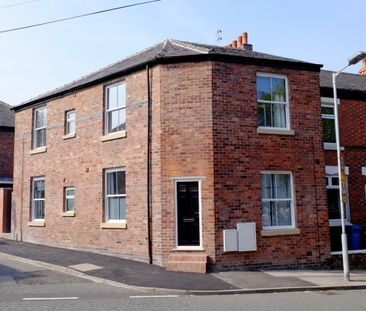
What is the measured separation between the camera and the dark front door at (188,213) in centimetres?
1277

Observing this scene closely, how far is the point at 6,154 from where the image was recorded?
26641 millimetres

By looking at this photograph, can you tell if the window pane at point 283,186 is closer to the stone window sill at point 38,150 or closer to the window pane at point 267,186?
the window pane at point 267,186

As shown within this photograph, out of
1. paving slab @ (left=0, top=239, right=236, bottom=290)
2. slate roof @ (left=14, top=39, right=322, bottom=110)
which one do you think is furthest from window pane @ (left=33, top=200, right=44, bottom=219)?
slate roof @ (left=14, top=39, right=322, bottom=110)

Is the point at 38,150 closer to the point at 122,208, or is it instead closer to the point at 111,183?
the point at 111,183

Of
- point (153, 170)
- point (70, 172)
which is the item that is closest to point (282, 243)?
point (153, 170)

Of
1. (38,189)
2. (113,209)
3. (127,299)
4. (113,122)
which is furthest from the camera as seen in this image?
(38,189)

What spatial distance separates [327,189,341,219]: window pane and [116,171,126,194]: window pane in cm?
780

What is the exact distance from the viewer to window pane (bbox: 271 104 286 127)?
46.2ft

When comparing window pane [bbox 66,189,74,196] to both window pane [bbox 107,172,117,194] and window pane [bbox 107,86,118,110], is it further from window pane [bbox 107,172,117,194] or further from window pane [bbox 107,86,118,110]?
window pane [bbox 107,86,118,110]

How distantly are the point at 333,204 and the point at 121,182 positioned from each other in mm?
8161

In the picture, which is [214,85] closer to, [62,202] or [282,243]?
[282,243]

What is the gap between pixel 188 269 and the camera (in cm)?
1223

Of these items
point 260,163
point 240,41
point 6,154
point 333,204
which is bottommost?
point 333,204

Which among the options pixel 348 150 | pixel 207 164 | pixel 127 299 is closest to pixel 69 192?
pixel 207 164
